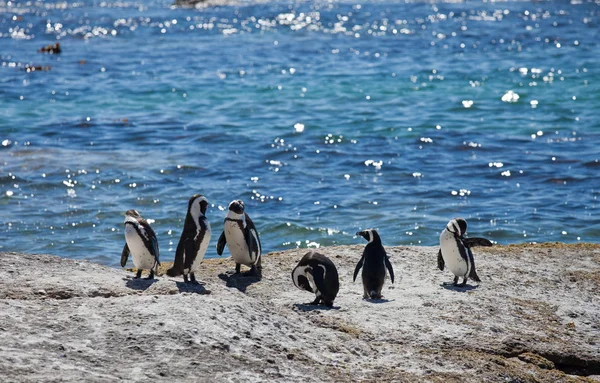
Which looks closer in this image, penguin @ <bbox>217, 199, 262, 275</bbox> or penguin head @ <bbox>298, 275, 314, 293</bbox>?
penguin head @ <bbox>298, 275, 314, 293</bbox>

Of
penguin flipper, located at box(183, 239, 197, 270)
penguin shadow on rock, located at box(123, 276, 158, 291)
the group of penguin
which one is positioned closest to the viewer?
penguin shadow on rock, located at box(123, 276, 158, 291)

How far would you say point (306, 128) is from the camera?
2152 cm

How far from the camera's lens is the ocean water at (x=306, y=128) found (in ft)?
48.7

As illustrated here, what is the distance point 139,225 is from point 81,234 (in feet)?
18.1

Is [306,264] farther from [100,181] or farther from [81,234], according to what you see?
[100,181]

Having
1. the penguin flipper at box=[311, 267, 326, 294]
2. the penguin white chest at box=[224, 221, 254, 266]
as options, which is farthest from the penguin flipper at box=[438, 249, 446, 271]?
the penguin white chest at box=[224, 221, 254, 266]

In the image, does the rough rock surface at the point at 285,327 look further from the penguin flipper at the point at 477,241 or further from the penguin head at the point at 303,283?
the penguin flipper at the point at 477,241

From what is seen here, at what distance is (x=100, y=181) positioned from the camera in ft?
55.5

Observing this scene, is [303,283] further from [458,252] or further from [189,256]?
[458,252]

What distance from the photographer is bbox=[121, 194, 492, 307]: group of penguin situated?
8.63m

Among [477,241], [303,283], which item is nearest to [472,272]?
[477,241]

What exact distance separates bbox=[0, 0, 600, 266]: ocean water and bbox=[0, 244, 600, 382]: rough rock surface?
4356 mm

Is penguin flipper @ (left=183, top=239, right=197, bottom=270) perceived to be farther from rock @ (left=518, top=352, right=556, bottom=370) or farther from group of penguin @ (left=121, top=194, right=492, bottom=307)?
rock @ (left=518, top=352, right=556, bottom=370)

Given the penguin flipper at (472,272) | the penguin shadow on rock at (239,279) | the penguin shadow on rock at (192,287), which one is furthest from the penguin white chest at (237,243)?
the penguin flipper at (472,272)
